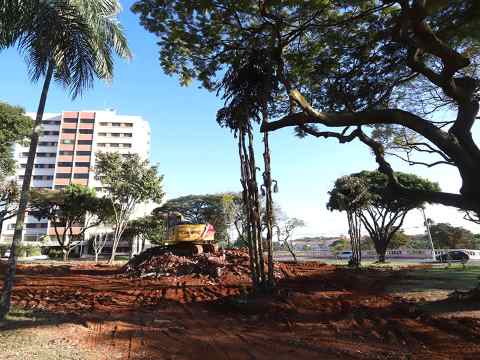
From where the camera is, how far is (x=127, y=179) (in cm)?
2856

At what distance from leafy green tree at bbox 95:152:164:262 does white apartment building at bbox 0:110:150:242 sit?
1771 inches

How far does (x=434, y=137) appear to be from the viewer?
783cm

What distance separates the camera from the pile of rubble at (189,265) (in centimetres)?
1647

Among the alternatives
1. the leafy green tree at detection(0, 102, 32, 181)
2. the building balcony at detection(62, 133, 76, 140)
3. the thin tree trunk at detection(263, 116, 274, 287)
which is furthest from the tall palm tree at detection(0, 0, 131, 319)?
the building balcony at detection(62, 133, 76, 140)

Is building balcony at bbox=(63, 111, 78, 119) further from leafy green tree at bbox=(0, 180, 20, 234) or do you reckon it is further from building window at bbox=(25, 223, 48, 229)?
leafy green tree at bbox=(0, 180, 20, 234)

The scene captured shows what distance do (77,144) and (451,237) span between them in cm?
7592

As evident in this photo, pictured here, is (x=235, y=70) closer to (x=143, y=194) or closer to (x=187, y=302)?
(x=187, y=302)

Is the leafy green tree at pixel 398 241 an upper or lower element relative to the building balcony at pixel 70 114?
lower

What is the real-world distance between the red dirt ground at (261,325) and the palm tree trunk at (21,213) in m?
1.30

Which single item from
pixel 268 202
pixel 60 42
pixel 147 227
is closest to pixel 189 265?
pixel 268 202

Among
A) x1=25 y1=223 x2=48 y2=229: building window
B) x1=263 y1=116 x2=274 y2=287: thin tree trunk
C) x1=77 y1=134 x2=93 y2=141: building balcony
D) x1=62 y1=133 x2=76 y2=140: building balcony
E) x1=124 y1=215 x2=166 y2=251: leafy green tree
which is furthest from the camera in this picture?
x1=77 y1=134 x2=93 y2=141: building balcony

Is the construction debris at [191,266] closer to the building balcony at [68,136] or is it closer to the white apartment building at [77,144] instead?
the white apartment building at [77,144]

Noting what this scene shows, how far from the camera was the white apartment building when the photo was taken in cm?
7456

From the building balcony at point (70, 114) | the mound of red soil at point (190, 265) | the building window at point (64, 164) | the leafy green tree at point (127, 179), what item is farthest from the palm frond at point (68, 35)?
the building balcony at point (70, 114)
